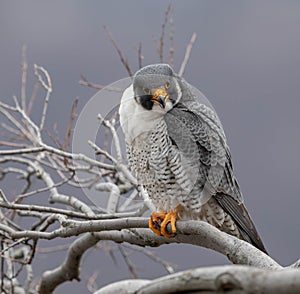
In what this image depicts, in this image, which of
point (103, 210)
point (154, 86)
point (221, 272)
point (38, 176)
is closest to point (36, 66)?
point (38, 176)

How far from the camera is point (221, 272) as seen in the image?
5.03 feet

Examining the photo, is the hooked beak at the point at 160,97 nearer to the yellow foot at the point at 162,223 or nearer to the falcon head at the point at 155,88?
the falcon head at the point at 155,88

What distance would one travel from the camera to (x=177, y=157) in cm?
357

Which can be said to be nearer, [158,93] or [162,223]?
[162,223]

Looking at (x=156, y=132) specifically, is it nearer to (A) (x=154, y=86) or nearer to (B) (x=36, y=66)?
(A) (x=154, y=86)

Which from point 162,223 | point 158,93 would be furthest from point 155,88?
point 162,223

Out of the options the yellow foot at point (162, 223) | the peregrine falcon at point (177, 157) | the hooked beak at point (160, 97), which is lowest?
the yellow foot at point (162, 223)

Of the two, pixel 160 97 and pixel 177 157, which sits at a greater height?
pixel 160 97

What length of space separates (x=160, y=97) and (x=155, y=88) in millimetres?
75

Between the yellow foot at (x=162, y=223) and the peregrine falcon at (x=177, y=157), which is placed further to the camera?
the peregrine falcon at (x=177, y=157)

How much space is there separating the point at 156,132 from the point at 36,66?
204 cm

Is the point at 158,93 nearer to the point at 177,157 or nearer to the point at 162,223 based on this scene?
the point at 177,157

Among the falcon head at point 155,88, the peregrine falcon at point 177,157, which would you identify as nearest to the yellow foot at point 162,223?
the peregrine falcon at point 177,157

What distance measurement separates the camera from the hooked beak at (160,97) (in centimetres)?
361
